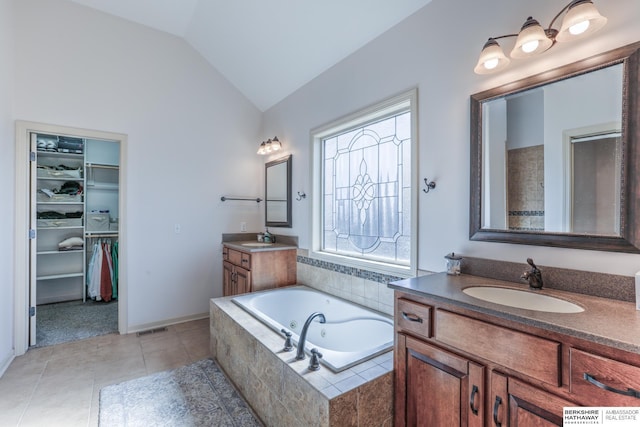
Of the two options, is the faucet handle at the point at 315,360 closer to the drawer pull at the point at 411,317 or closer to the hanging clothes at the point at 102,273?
the drawer pull at the point at 411,317

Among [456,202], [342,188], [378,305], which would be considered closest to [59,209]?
[342,188]

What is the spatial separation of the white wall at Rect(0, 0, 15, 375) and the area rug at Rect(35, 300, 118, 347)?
499mm

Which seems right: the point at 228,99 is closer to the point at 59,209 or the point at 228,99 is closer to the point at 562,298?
the point at 59,209

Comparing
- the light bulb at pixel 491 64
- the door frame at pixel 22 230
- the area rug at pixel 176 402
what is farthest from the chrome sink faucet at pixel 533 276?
the door frame at pixel 22 230

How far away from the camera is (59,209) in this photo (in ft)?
13.7

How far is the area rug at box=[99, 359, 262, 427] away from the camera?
1.84m

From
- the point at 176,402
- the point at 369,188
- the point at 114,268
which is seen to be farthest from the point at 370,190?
the point at 114,268

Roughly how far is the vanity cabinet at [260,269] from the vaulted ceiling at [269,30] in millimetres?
1855

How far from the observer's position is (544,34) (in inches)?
53.3

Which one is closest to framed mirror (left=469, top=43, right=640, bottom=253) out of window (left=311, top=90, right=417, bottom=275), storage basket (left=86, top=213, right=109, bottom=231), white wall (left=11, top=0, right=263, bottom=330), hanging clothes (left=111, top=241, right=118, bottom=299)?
window (left=311, top=90, right=417, bottom=275)

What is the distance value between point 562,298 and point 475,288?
0.34m

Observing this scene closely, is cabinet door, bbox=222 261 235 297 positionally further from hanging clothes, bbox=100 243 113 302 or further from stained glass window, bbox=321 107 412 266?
hanging clothes, bbox=100 243 113 302

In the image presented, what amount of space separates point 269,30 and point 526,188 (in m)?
2.55

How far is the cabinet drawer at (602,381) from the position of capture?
82cm
